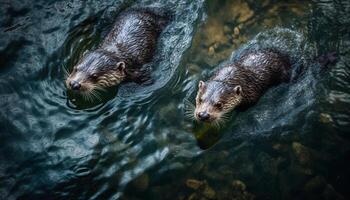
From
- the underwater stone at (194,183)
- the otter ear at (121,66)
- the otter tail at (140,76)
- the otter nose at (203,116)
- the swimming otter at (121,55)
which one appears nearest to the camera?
the otter nose at (203,116)

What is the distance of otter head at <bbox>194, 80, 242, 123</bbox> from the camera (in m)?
5.68

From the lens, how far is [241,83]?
6070 millimetres

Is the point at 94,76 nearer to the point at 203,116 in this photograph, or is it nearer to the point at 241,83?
the point at 203,116

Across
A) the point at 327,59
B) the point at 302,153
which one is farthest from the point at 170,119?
the point at 327,59

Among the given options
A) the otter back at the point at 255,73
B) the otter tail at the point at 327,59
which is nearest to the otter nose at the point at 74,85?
the otter back at the point at 255,73

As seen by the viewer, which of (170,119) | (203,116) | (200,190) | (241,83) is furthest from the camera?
A: (170,119)

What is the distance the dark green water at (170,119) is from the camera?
570 centimetres

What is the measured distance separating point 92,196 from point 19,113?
1.46 metres

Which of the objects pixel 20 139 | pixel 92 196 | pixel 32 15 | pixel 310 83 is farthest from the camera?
pixel 32 15

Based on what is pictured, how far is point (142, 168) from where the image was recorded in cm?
577

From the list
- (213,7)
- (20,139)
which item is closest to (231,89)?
(213,7)

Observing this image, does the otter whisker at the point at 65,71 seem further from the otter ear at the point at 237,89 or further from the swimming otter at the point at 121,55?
the otter ear at the point at 237,89

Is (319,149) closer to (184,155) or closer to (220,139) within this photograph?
(220,139)

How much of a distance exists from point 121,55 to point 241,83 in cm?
157
